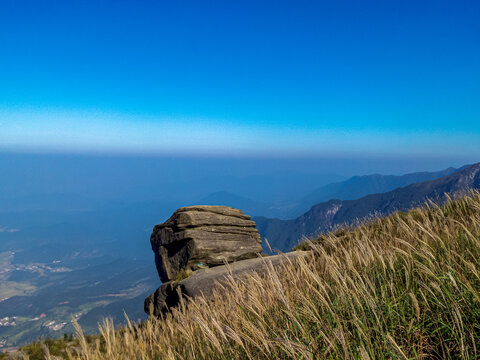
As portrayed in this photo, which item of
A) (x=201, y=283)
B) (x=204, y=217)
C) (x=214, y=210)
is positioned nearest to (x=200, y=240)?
(x=204, y=217)

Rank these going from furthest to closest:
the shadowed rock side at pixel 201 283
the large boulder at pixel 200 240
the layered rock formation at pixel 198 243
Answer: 1. the large boulder at pixel 200 240
2. the layered rock formation at pixel 198 243
3. the shadowed rock side at pixel 201 283

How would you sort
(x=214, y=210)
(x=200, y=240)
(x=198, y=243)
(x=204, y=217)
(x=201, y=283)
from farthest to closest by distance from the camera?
(x=214, y=210)
(x=204, y=217)
(x=200, y=240)
(x=198, y=243)
(x=201, y=283)

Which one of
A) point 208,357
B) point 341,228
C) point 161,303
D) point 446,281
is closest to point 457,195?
point 341,228

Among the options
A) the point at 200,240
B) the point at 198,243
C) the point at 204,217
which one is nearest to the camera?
the point at 198,243

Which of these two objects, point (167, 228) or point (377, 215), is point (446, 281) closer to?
point (377, 215)

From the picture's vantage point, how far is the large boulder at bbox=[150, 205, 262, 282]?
651 inches

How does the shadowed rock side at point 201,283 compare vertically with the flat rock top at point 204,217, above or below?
below

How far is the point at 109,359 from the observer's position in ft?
10.7

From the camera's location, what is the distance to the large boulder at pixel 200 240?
16.5 meters

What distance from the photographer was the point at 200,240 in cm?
1692

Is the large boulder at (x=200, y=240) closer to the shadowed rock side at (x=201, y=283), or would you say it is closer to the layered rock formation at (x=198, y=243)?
the layered rock formation at (x=198, y=243)

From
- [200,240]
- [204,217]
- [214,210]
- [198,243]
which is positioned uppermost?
[214,210]

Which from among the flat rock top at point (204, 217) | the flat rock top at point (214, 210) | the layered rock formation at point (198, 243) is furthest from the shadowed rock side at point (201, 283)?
the flat rock top at point (214, 210)

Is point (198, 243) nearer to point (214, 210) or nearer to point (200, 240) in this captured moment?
point (200, 240)
